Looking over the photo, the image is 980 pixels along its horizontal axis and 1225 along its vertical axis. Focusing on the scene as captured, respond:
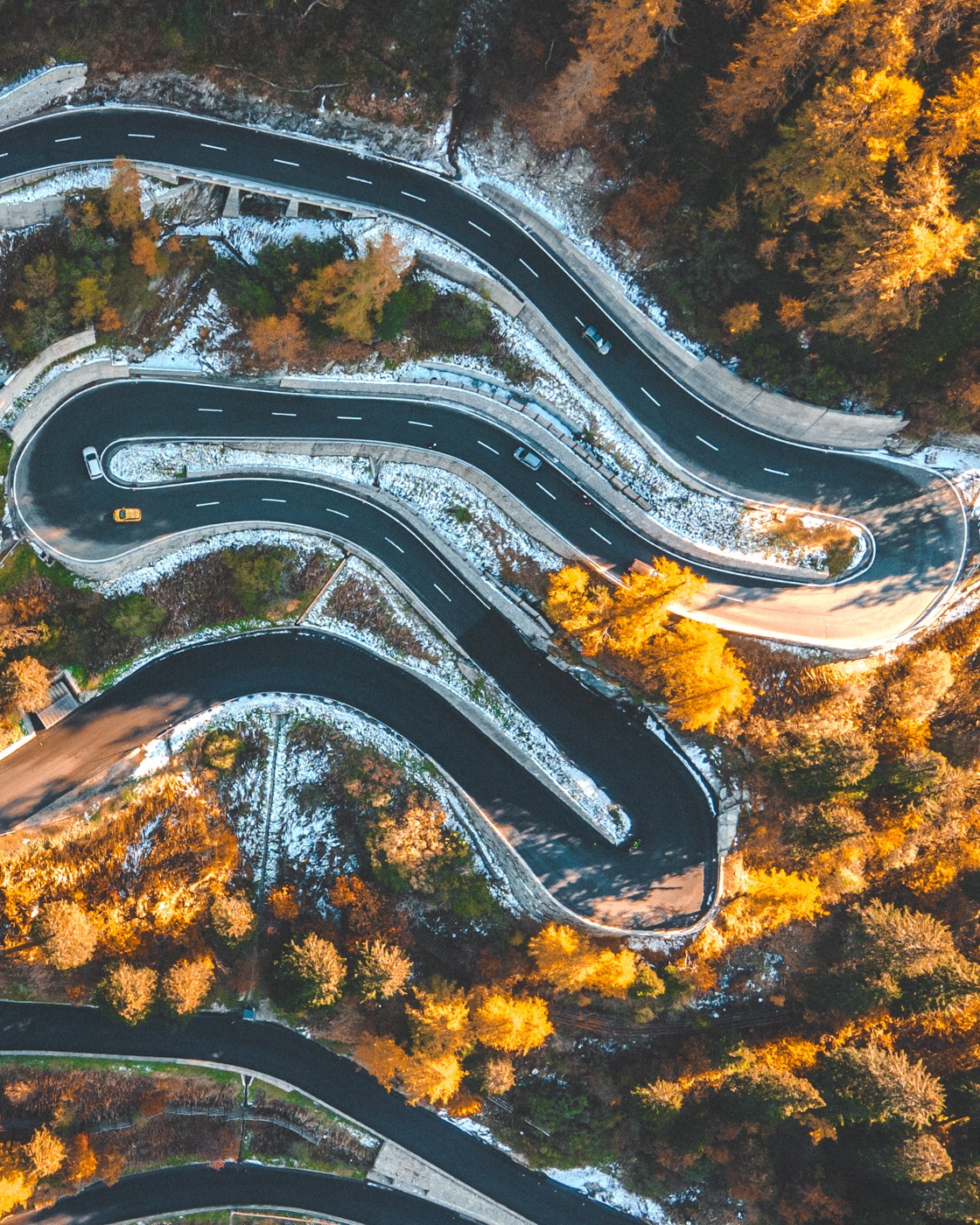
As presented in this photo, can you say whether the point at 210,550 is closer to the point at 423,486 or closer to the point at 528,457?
the point at 423,486

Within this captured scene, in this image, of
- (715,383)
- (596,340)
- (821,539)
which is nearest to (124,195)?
(596,340)

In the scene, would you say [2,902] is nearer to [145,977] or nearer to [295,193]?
[145,977]

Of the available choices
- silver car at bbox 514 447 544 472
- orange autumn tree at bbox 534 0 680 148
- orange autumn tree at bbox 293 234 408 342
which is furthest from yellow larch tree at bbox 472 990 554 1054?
orange autumn tree at bbox 534 0 680 148

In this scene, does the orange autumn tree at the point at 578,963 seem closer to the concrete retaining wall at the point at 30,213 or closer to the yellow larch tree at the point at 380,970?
the yellow larch tree at the point at 380,970

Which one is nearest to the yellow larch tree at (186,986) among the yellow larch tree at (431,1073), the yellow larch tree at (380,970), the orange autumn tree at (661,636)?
the yellow larch tree at (380,970)

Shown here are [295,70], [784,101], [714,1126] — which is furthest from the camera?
[714,1126]

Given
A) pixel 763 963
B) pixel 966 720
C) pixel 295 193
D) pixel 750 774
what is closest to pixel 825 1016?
pixel 763 963

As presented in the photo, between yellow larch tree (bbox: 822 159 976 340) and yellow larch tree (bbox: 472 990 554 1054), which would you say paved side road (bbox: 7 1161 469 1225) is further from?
yellow larch tree (bbox: 822 159 976 340)
